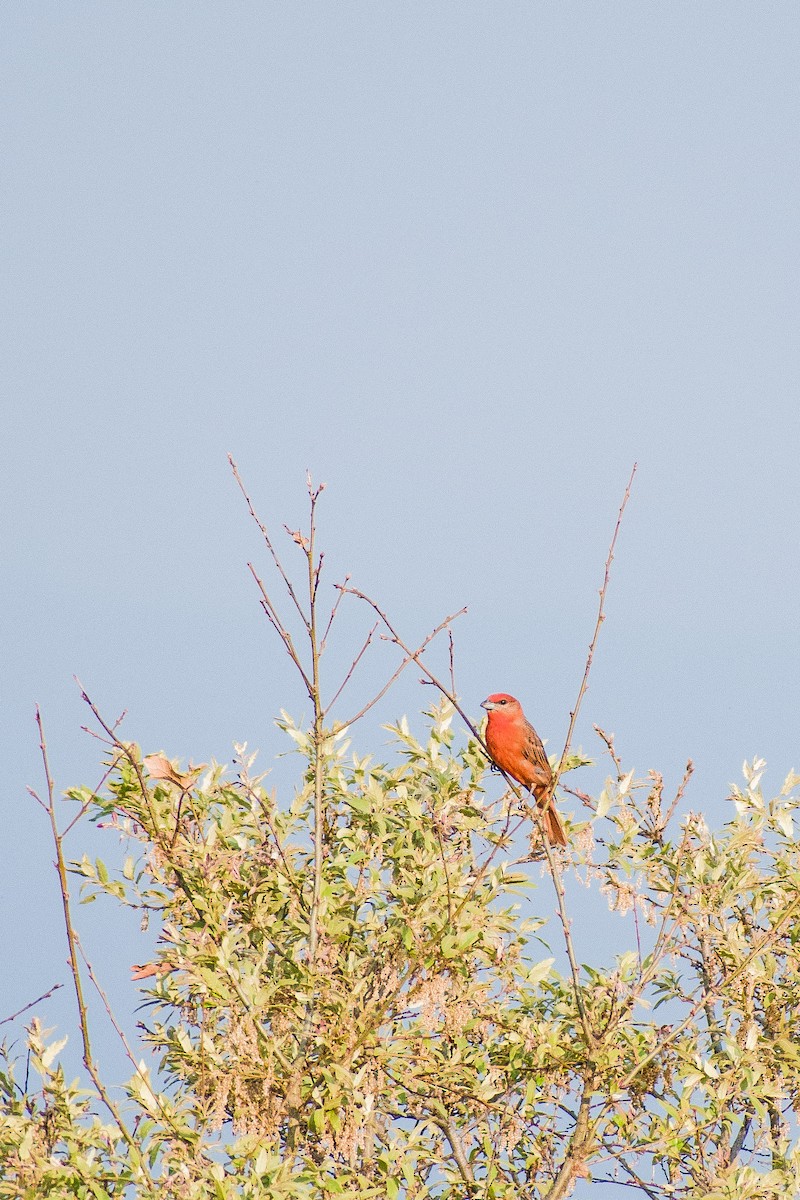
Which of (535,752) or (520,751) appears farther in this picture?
(535,752)

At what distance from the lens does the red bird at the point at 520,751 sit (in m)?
6.14

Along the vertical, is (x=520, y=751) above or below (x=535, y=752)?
below

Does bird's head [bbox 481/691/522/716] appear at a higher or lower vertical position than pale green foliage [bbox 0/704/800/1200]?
higher

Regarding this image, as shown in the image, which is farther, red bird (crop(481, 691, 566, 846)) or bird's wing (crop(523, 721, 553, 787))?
bird's wing (crop(523, 721, 553, 787))

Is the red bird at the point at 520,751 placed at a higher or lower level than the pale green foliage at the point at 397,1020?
higher

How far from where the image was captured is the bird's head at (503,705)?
6.89 m

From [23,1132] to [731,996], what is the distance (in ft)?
10.6

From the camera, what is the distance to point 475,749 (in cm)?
586

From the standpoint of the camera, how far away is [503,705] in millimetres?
7203

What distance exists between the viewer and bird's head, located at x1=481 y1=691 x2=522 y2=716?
22.6 feet

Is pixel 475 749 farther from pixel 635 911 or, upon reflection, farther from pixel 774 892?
pixel 774 892

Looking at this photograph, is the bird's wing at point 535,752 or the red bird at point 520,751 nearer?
the red bird at point 520,751

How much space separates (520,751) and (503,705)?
56cm

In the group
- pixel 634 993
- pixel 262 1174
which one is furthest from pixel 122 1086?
pixel 634 993
